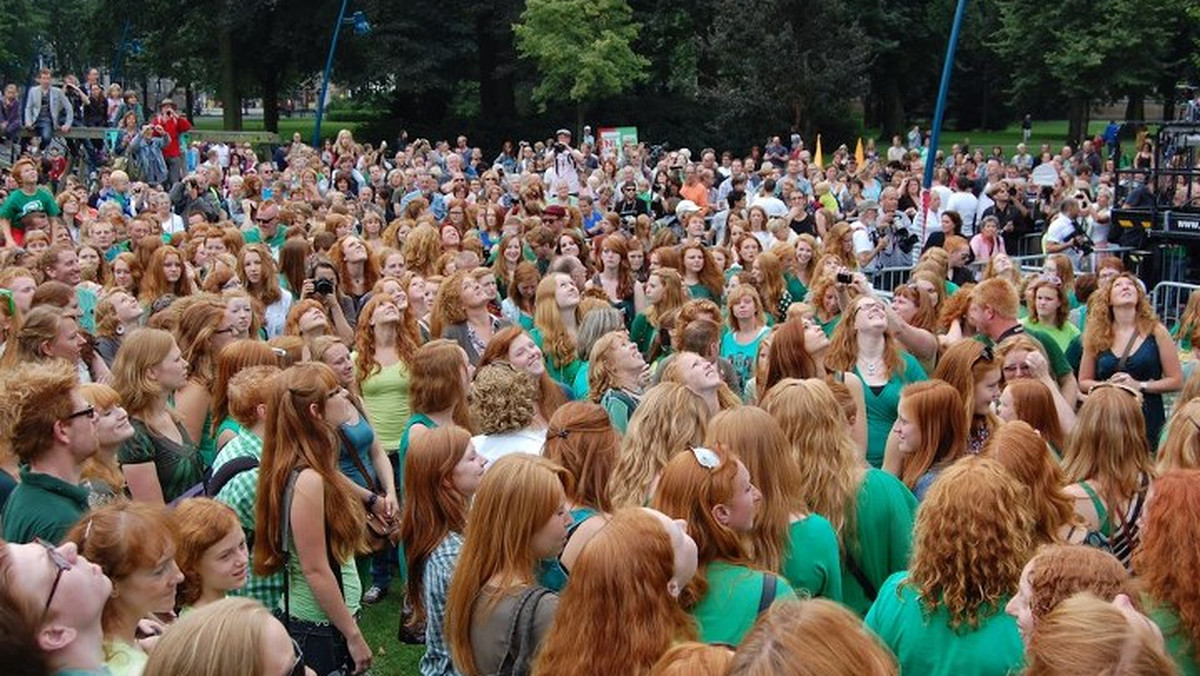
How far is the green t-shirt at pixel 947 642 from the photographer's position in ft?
13.9

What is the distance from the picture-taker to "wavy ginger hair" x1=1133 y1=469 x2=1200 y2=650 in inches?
162

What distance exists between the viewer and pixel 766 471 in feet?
16.0

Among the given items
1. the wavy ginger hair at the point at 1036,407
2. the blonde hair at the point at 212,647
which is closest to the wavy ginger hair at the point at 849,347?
the wavy ginger hair at the point at 1036,407

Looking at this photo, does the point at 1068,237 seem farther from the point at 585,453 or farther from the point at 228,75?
the point at 228,75

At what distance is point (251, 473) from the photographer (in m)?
5.68

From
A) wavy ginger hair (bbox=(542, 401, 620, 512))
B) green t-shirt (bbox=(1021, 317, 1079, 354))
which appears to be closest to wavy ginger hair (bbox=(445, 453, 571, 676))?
wavy ginger hair (bbox=(542, 401, 620, 512))

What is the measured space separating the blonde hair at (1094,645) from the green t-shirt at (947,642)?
94cm

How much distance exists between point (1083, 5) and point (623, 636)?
50770 millimetres

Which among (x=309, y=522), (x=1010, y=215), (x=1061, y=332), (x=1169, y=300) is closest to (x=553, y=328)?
(x=1061, y=332)

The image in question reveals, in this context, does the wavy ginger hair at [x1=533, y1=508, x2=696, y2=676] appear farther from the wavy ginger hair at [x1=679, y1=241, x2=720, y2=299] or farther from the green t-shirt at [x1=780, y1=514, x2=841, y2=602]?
the wavy ginger hair at [x1=679, y1=241, x2=720, y2=299]

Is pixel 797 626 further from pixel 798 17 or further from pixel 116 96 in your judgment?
pixel 798 17

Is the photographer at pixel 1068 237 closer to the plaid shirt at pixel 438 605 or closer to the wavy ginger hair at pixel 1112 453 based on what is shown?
the wavy ginger hair at pixel 1112 453

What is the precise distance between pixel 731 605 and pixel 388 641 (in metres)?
3.77

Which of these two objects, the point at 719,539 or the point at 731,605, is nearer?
the point at 731,605
